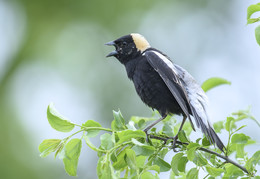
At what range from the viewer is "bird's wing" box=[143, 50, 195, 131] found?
8.94 feet

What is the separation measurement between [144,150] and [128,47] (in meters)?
1.85

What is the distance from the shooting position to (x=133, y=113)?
7.04m

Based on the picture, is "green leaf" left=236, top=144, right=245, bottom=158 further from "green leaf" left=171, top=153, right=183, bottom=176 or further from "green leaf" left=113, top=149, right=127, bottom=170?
"green leaf" left=113, top=149, right=127, bottom=170

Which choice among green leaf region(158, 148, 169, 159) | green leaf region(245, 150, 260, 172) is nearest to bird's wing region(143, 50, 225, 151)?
green leaf region(158, 148, 169, 159)

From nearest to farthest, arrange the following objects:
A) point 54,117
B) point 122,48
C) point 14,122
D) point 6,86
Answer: point 54,117
point 122,48
point 14,122
point 6,86

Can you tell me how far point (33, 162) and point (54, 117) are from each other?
538 cm

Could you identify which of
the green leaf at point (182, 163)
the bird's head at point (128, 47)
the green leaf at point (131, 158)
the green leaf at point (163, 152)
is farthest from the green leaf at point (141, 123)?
the bird's head at point (128, 47)

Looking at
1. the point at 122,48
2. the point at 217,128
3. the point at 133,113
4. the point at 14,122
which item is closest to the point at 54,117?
the point at 217,128

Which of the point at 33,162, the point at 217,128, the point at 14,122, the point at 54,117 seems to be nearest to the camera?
the point at 54,117

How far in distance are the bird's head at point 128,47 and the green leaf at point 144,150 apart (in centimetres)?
171

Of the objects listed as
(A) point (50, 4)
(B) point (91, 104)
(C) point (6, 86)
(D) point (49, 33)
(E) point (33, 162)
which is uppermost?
(A) point (50, 4)

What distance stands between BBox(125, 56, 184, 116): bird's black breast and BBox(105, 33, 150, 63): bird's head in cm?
29

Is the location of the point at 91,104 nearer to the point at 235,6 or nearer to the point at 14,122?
the point at 14,122

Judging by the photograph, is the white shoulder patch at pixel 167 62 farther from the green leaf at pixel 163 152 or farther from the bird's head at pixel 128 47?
the green leaf at pixel 163 152
